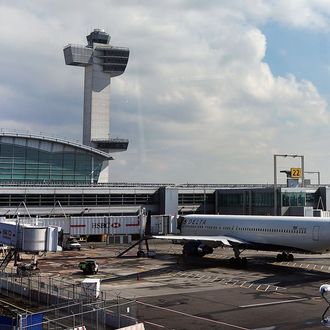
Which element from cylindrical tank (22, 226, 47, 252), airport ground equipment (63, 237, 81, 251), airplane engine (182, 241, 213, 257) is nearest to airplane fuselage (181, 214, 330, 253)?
airplane engine (182, 241, 213, 257)

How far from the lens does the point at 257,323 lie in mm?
27078

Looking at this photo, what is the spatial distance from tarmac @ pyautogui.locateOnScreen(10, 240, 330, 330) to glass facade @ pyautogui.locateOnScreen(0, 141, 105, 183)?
56163 millimetres

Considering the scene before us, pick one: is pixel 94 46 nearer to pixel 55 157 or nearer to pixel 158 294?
pixel 55 157

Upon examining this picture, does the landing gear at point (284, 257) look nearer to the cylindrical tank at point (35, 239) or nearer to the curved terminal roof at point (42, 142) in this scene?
the cylindrical tank at point (35, 239)

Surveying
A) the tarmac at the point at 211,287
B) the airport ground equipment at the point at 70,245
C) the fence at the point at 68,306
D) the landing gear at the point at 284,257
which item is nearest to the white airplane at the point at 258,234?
the landing gear at the point at 284,257

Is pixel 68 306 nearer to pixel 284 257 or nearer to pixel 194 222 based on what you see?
pixel 284 257

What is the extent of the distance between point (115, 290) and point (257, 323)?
1469cm

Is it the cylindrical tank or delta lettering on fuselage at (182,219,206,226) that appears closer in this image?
the cylindrical tank

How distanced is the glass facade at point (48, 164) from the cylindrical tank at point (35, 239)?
8073 centimetres

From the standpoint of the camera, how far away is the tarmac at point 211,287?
92.7ft

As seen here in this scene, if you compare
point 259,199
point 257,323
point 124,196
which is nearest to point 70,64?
point 124,196

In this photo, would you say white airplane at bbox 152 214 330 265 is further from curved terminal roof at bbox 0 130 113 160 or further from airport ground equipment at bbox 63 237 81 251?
curved terminal roof at bbox 0 130 113 160

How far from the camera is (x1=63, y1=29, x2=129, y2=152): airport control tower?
15225cm

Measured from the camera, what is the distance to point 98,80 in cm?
15688
